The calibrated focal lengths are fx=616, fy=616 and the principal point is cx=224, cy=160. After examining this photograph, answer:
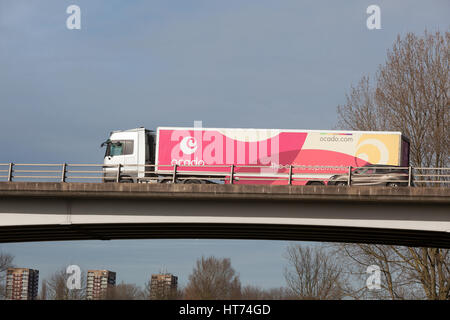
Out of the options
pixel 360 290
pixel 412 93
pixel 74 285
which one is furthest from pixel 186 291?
pixel 412 93

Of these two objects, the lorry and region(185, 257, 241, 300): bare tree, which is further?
region(185, 257, 241, 300): bare tree

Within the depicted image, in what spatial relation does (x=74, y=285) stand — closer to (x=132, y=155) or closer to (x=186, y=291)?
(x=186, y=291)

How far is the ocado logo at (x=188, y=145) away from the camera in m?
29.8

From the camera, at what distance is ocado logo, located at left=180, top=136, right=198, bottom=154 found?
2981 cm

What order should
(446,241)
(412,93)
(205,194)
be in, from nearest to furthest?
(205,194), (446,241), (412,93)

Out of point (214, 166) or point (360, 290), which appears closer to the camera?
point (214, 166)

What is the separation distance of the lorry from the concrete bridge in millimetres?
3024

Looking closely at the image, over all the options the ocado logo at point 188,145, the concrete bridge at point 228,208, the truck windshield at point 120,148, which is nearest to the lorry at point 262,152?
the ocado logo at point 188,145

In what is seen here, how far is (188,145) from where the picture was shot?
29844 millimetres

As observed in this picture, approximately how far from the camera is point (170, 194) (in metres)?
24.8

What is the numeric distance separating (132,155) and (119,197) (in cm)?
611

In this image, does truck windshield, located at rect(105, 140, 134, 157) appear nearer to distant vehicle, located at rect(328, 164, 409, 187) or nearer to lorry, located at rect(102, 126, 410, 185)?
lorry, located at rect(102, 126, 410, 185)

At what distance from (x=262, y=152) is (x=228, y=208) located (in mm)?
5098

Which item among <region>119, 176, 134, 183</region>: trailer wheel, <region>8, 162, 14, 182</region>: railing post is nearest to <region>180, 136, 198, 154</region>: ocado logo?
<region>119, 176, 134, 183</region>: trailer wheel
